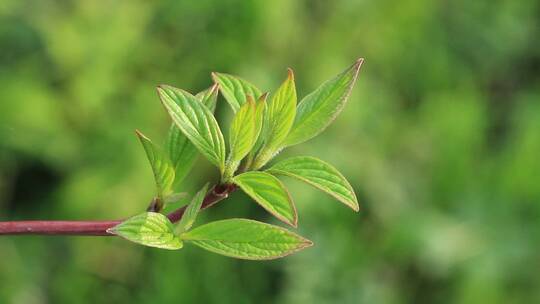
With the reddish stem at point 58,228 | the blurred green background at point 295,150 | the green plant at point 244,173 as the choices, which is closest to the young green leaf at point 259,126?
the green plant at point 244,173

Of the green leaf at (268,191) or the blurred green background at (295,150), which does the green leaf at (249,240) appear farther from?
the blurred green background at (295,150)

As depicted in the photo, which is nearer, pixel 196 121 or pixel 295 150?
pixel 196 121

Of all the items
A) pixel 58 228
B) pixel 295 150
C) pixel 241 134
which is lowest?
pixel 58 228

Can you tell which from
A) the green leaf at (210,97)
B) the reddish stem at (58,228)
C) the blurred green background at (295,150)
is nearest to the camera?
the reddish stem at (58,228)

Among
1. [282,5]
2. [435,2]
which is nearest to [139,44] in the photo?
[282,5]

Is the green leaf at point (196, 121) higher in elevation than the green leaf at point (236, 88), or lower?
lower

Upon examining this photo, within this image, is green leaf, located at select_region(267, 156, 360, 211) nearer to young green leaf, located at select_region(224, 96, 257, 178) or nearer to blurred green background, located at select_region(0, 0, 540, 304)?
young green leaf, located at select_region(224, 96, 257, 178)

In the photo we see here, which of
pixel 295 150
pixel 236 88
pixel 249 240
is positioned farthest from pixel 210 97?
pixel 295 150

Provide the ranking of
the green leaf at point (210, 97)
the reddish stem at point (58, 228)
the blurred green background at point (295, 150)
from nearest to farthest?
1. the reddish stem at point (58, 228)
2. the green leaf at point (210, 97)
3. the blurred green background at point (295, 150)

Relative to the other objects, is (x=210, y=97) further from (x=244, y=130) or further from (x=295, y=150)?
(x=295, y=150)
